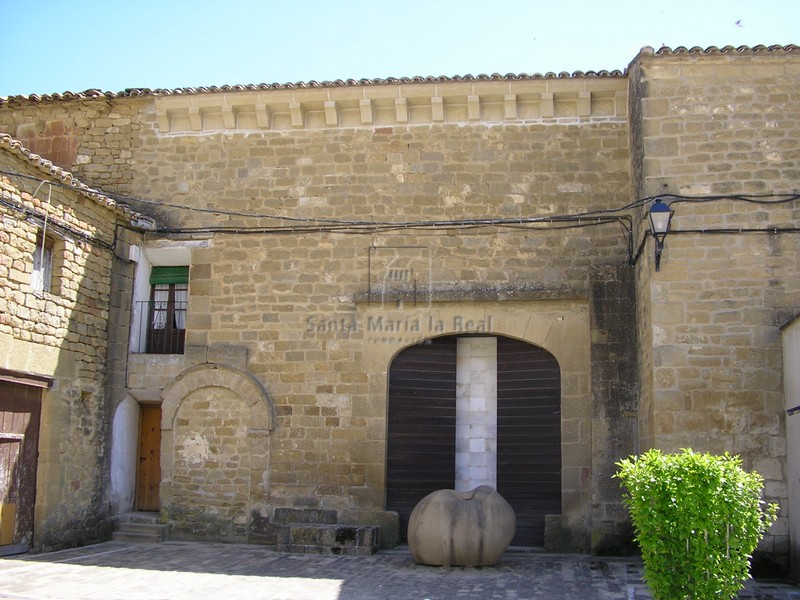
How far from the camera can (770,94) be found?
10047mm

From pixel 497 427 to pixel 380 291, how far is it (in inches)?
93.2

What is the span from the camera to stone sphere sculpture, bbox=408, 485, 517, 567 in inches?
362

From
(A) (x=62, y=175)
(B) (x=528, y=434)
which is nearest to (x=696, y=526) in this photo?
(B) (x=528, y=434)

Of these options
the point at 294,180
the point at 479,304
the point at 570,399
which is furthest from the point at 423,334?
the point at 294,180

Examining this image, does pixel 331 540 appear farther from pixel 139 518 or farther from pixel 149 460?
pixel 149 460

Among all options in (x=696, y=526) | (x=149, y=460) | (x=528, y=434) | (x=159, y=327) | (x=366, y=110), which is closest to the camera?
(x=696, y=526)

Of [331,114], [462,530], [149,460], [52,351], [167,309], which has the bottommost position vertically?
[462,530]

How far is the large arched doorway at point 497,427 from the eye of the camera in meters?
11.1

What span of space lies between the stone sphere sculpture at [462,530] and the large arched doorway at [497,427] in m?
1.84

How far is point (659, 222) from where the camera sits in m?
9.52

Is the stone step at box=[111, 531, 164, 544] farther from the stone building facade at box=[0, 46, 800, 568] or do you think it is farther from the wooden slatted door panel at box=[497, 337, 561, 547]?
the wooden slatted door panel at box=[497, 337, 561, 547]

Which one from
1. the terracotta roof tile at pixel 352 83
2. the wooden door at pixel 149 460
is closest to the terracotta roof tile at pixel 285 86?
the terracotta roof tile at pixel 352 83

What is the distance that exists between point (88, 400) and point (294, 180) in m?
3.97

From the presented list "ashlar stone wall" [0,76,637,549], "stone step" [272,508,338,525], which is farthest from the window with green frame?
"stone step" [272,508,338,525]
